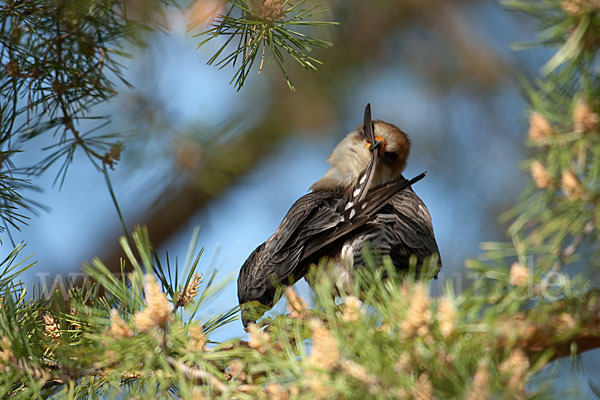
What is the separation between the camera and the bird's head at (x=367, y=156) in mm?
2447

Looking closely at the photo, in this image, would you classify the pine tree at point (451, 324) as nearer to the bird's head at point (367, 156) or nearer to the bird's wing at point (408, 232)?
the bird's wing at point (408, 232)

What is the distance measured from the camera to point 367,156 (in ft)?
8.25

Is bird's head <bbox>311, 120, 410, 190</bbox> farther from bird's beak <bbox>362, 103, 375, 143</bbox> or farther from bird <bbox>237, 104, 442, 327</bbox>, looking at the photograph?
bird <bbox>237, 104, 442, 327</bbox>

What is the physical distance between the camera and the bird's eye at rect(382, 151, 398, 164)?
2.53 metres

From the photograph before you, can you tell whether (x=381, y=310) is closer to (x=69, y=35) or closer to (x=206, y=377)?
(x=206, y=377)

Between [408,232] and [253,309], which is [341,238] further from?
[253,309]

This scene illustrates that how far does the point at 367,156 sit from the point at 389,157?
0.10m

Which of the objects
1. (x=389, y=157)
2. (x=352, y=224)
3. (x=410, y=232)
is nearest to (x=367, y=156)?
(x=389, y=157)

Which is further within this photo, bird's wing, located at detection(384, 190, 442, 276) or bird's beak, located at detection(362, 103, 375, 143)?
bird's beak, located at detection(362, 103, 375, 143)

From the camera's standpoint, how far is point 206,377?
1.04 metres

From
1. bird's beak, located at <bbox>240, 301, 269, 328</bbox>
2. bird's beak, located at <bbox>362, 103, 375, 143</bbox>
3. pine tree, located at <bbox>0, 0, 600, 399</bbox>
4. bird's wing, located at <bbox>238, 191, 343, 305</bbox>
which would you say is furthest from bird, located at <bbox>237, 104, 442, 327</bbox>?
pine tree, located at <bbox>0, 0, 600, 399</bbox>

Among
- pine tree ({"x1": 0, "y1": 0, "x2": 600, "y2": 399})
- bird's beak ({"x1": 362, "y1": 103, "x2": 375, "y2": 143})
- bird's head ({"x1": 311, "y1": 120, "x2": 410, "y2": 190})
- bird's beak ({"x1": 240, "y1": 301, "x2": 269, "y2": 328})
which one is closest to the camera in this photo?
pine tree ({"x1": 0, "y1": 0, "x2": 600, "y2": 399})

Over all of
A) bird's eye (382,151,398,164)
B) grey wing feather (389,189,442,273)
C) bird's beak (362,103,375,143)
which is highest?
bird's beak (362,103,375,143)

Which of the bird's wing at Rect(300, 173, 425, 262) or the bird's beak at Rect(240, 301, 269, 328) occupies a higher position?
the bird's beak at Rect(240, 301, 269, 328)
